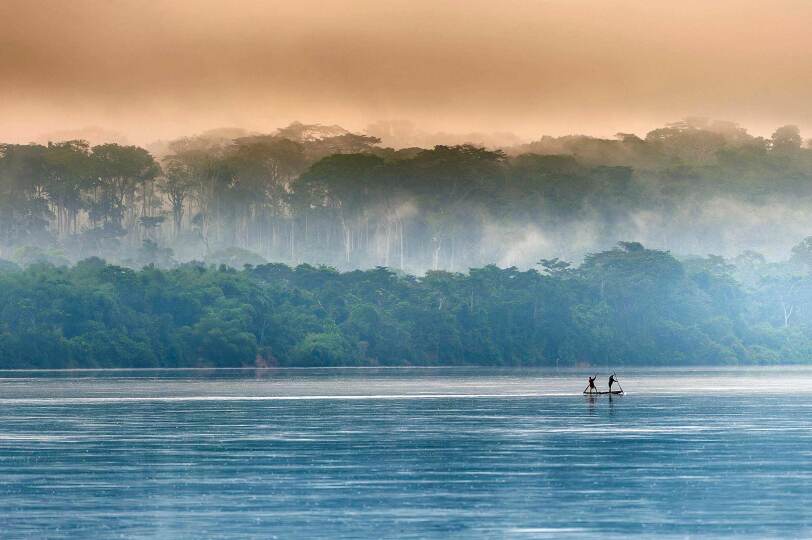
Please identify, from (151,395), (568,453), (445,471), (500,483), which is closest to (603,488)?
(500,483)

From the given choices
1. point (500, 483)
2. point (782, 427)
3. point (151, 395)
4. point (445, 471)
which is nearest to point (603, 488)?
point (500, 483)

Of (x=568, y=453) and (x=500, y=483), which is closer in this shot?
(x=500, y=483)

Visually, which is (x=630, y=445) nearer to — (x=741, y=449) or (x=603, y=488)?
(x=741, y=449)

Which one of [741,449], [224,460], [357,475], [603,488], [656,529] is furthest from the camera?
[741,449]

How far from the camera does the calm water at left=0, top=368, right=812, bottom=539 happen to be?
110ft

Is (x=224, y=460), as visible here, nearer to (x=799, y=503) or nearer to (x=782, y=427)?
(x=799, y=503)

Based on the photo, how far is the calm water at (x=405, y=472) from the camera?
3341 cm

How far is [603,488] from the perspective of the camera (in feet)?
132

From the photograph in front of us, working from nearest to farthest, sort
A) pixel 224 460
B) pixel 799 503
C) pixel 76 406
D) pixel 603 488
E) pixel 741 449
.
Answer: pixel 799 503, pixel 603 488, pixel 224 460, pixel 741 449, pixel 76 406

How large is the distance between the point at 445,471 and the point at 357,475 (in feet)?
9.02

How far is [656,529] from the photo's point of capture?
107ft

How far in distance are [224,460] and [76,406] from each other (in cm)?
3927

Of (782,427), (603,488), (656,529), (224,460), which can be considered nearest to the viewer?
(656,529)

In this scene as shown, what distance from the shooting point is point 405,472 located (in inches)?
1753
